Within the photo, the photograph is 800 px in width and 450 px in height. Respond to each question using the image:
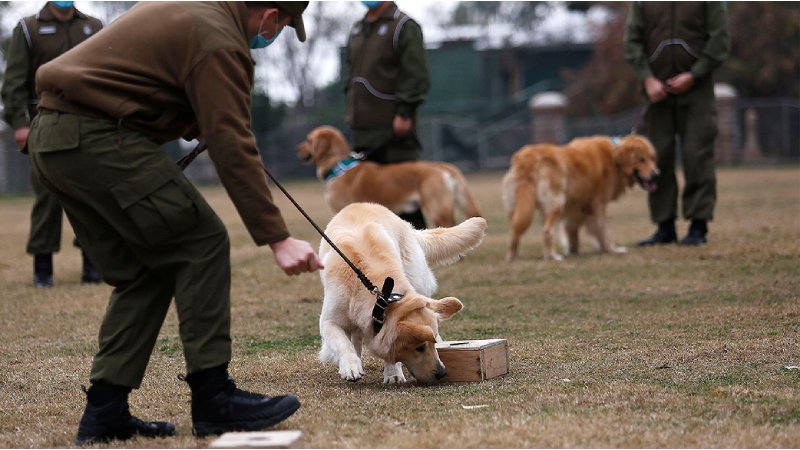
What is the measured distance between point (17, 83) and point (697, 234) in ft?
20.9

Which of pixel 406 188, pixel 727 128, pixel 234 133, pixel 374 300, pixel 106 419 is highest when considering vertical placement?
pixel 234 133

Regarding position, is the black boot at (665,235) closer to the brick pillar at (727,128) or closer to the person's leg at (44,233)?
the person's leg at (44,233)

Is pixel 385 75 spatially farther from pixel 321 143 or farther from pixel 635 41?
pixel 635 41

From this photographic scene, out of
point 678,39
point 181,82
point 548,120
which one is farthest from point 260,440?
point 548,120

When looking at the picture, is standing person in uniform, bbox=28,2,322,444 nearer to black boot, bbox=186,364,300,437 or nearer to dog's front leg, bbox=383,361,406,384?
black boot, bbox=186,364,300,437

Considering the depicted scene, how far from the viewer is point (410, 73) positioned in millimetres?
9305

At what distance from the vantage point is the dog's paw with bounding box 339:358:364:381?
492 centimetres

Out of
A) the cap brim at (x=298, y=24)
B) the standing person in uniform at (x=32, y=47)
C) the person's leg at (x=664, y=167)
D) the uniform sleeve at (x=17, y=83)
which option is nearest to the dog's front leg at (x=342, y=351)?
the cap brim at (x=298, y=24)

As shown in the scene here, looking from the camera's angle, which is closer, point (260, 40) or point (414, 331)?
point (260, 40)

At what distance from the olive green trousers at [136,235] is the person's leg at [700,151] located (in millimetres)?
7236

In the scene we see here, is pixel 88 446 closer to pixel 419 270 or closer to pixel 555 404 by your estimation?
pixel 555 404

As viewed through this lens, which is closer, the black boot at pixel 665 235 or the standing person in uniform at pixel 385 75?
the standing person in uniform at pixel 385 75

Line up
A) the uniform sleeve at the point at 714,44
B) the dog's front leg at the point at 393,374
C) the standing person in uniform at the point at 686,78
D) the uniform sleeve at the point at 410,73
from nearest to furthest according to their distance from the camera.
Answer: the dog's front leg at the point at 393,374, the uniform sleeve at the point at 410,73, the uniform sleeve at the point at 714,44, the standing person in uniform at the point at 686,78

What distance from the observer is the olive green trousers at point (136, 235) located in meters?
3.69
